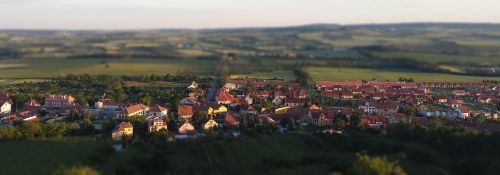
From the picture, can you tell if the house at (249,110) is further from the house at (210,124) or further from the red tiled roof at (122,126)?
the red tiled roof at (122,126)

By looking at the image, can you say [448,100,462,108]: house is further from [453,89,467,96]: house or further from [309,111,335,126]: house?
[309,111,335,126]: house

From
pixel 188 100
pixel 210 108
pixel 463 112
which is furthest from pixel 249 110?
pixel 463 112

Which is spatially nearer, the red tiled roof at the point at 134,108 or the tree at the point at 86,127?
the tree at the point at 86,127

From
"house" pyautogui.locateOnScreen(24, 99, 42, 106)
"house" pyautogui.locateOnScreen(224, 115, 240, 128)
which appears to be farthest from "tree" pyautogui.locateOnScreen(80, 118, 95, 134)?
"house" pyautogui.locateOnScreen(24, 99, 42, 106)

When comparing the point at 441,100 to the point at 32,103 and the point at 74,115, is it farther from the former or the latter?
the point at 32,103

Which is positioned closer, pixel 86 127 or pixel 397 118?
pixel 86 127

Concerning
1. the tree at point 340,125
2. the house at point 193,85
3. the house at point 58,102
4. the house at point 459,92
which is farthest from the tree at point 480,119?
the house at point 58,102

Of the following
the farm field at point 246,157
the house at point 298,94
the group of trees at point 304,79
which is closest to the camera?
the farm field at point 246,157
